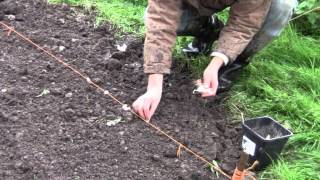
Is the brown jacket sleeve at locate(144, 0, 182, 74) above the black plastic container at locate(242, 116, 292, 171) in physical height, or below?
above

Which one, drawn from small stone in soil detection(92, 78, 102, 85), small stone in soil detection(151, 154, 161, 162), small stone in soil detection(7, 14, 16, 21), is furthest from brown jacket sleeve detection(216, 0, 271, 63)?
small stone in soil detection(7, 14, 16, 21)

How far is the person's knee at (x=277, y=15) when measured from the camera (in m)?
2.79

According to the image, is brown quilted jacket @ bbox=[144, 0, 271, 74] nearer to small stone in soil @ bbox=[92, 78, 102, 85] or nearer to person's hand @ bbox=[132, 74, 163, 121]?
person's hand @ bbox=[132, 74, 163, 121]

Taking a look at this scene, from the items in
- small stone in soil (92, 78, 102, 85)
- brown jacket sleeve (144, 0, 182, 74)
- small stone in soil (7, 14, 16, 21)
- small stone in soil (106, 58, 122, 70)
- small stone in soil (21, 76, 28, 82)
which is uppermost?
brown jacket sleeve (144, 0, 182, 74)

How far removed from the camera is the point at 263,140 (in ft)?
7.41

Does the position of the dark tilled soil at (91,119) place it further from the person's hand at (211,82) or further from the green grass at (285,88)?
the person's hand at (211,82)

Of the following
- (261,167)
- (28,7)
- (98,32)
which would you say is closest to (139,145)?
(261,167)

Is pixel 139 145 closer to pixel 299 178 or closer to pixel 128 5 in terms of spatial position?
pixel 299 178

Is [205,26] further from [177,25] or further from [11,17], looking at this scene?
[11,17]

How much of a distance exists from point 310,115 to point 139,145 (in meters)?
0.91

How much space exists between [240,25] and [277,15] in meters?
0.33

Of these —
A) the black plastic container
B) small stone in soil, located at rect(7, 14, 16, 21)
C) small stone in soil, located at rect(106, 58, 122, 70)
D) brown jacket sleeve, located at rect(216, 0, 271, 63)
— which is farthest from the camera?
small stone in soil, located at rect(7, 14, 16, 21)

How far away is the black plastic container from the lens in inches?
90.4

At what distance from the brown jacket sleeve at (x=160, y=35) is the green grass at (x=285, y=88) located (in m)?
0.62
